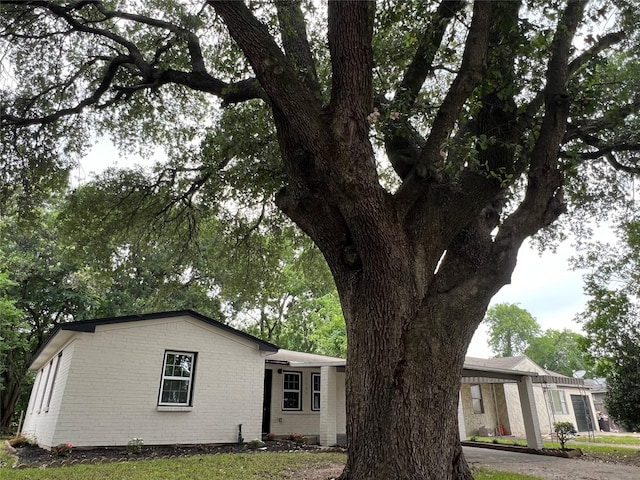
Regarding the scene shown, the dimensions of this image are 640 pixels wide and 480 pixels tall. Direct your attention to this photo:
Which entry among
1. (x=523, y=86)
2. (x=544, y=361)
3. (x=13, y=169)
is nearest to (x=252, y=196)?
(x=13, y=169)

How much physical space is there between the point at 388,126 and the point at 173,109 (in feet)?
22.2

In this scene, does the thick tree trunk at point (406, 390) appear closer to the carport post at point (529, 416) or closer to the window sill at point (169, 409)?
the window sill at point (169, 409)

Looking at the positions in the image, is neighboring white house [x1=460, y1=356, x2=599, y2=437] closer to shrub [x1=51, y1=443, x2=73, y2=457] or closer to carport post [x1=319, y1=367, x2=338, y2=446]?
carport post [x1=319, y1=367, x2=338, y2=446]

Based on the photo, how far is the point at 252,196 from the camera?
8.31 m

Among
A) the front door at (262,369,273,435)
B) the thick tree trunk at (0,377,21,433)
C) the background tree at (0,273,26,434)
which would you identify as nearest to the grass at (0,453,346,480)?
the front door at (262,369,273,435)

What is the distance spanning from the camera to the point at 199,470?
278 inches

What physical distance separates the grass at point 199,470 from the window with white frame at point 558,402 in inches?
711

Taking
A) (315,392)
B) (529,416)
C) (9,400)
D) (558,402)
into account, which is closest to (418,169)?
(529,416)

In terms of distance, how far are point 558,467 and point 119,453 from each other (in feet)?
31.6

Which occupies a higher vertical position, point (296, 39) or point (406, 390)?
point (296, 39)

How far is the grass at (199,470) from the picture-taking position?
21.2 ft

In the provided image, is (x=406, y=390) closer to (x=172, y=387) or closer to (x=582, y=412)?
(x=172, y=387)

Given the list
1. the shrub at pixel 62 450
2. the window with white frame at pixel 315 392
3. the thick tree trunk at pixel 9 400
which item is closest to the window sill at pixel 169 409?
the shrub at pixel 62 450

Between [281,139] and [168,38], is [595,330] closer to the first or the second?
[281,139]
